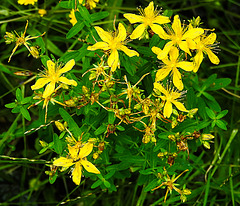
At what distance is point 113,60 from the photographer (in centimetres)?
147

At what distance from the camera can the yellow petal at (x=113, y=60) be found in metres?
1.43

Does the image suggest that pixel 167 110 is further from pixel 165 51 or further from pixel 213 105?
pixel 213 105

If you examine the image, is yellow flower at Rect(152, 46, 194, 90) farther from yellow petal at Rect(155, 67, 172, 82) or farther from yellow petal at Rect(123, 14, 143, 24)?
yellow petal at Rect(123, 14, 143, 24)

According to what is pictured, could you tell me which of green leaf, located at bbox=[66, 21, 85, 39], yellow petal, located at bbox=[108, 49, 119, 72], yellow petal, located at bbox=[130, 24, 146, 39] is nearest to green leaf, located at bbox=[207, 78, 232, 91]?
yellow petal, located at bbox=[130, 24, 146, 39]

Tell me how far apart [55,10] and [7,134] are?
1069 mm

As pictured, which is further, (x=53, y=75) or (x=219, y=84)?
(x=219, y=84)

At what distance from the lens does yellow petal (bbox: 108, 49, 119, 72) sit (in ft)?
4.69

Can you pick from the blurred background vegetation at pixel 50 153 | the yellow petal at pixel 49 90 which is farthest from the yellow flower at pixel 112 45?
the blurred background vegetation at pixel 50 153

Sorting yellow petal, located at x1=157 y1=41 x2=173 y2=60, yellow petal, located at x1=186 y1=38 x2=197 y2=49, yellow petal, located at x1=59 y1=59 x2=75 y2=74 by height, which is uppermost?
yellow petal, located at x1=186 y1=38 x2=197 y2=49

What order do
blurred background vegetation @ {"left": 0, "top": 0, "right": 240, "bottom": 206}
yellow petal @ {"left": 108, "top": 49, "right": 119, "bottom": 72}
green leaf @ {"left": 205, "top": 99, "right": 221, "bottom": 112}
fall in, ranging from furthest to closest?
blurred background vegetation @ {"left": 0, "top": 0, "right": 240, "bottom": 206} < green leaf @ {"left": 205, "top": 99, "right": 221, "bottom": 112} < yellow petal @ {"left": 108, "top": 49, "right": 119, "bottom": 72}

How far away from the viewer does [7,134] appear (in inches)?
83.2

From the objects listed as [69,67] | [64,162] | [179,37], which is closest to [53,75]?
[69,67]

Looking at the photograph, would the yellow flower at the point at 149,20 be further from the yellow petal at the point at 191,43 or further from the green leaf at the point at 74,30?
the green leaf at the point at 74,30

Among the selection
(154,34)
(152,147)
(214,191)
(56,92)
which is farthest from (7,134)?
(214,191)
